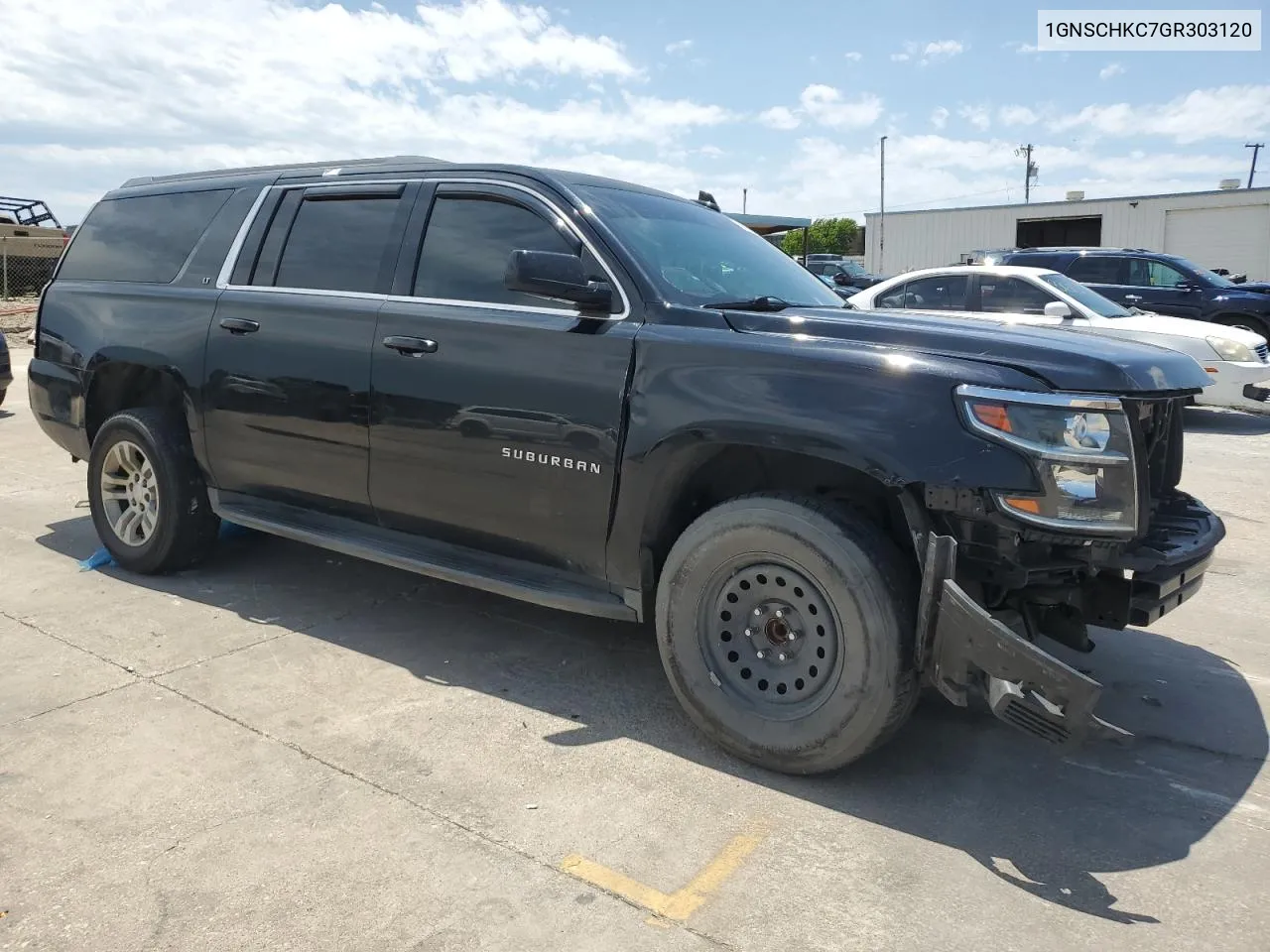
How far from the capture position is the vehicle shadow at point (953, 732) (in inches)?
117

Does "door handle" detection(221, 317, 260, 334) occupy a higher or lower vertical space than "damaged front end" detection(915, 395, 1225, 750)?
higher

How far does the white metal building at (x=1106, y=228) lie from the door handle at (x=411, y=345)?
25778 millimetres

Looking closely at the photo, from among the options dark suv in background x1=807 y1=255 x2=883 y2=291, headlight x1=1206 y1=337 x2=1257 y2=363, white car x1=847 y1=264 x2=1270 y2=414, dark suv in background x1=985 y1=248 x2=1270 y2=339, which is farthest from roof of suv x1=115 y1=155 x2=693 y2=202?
dark suv in background x1=807 y1=255 x2=883 y2=291

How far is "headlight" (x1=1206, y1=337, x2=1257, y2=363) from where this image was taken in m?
10.1

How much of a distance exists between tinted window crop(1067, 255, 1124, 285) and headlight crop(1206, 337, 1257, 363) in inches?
132

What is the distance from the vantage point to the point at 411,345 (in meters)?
4.02

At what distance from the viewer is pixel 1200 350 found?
10148mm

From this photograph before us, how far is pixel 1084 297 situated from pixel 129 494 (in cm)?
911

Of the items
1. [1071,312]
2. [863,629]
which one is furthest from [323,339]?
[1071,312]

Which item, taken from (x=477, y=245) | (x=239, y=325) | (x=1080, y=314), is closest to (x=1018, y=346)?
(x=477, y=245)

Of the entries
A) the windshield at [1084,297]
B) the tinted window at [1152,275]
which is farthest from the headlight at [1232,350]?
the tinted window at [1152,275]

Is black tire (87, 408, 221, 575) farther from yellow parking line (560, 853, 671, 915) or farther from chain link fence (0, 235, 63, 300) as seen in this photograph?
chain link fence (0, 235, 63, 300)

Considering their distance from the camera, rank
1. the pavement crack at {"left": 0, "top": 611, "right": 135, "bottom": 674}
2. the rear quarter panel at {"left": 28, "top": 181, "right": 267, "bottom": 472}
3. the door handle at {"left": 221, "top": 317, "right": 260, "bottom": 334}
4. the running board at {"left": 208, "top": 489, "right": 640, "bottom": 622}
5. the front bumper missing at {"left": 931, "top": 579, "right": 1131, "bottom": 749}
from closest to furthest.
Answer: the front bumper missing at {"left": 931, "top": 579, "right": 1131, "bottom": 749} < the running board at {"left": 208, "top": 489, "right": 640, "bottom": 622} < the pavement crack at {"left": 0, "top": 611, "right": 135, "bottom": 674} < the door handle at {"left": 221, "top": 317, "right": 260, "bottom": 334} < the rear quarter panel at {"left": 28, "top": 181, "right": 267, "bottom": 472}

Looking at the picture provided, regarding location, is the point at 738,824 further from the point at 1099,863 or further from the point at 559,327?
the point at 559,327
